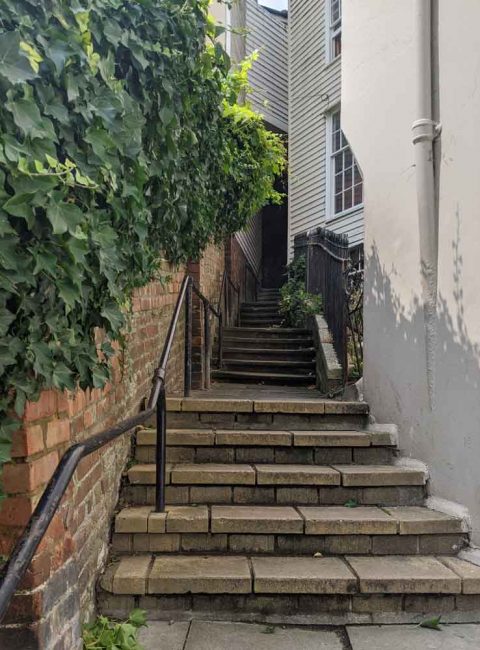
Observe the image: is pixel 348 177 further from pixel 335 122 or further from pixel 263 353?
pixel 263 353

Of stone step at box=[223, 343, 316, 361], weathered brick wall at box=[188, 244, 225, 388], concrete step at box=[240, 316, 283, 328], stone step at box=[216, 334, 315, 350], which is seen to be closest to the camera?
weathered brick wall at box=[188, 244, 225, 388]

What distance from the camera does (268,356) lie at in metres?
6.55

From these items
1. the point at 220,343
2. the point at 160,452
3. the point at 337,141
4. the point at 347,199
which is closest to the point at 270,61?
the point at 337,141

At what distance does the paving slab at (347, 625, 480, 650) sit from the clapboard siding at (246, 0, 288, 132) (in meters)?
10.2

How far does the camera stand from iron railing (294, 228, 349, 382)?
212 inches

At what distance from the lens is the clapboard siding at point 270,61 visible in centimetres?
1102

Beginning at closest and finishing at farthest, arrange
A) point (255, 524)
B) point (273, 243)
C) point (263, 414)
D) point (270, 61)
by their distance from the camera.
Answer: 1. point (255, 524)
2. point (263, 414)
3. point (270, 61)
4. point (273, 243)

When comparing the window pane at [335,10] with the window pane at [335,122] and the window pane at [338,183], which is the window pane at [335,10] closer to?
the window pane at [335,122]

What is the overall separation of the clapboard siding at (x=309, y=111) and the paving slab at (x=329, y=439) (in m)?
5.43

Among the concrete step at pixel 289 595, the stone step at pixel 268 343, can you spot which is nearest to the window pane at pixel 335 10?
the stone step at pixel 268 343

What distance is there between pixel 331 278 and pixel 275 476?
3.73m

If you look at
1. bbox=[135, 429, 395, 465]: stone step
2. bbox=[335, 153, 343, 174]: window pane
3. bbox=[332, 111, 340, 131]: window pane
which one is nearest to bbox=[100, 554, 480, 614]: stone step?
bbox=[135, 429, 395, 465]: stone step

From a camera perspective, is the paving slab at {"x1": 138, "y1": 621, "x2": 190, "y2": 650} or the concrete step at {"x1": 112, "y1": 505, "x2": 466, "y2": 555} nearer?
the paving slab at {"x1": 138, "y1": 621, "x2": 190, "y2": 650}

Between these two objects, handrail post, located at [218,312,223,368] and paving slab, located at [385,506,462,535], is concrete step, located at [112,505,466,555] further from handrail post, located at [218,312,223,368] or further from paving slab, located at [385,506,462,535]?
handrail post, located at [218,312,223,368]
